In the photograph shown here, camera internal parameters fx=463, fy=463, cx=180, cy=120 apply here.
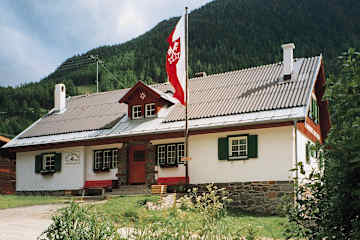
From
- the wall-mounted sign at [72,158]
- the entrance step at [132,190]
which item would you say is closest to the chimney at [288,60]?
the entrance step at [132,190]

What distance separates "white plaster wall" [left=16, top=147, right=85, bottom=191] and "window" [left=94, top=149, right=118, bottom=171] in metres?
0.68

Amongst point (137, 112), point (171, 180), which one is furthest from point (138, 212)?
point (137, 112)

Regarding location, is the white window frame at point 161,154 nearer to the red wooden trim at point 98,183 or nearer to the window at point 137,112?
the window at point 137,112

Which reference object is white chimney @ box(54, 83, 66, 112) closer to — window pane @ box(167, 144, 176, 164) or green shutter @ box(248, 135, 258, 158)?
window pane @ box(167, 144, 176, 164)

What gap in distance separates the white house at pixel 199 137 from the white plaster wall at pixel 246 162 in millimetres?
36

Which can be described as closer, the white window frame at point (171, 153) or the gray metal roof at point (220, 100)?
the gray metal roof at point (220, 100)

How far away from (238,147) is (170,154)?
3.13m

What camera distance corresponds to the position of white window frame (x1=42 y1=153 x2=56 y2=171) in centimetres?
2223

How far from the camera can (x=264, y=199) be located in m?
16.4

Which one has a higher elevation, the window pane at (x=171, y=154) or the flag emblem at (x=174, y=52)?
the flag emblem at (x=174, y=52)

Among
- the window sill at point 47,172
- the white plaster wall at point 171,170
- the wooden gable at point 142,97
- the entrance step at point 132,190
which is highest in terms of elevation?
the wooden gable at point 142,97

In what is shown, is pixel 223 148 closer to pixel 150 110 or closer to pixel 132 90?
pixel 150 110

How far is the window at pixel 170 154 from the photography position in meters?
18.9

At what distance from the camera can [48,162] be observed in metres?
22.5
